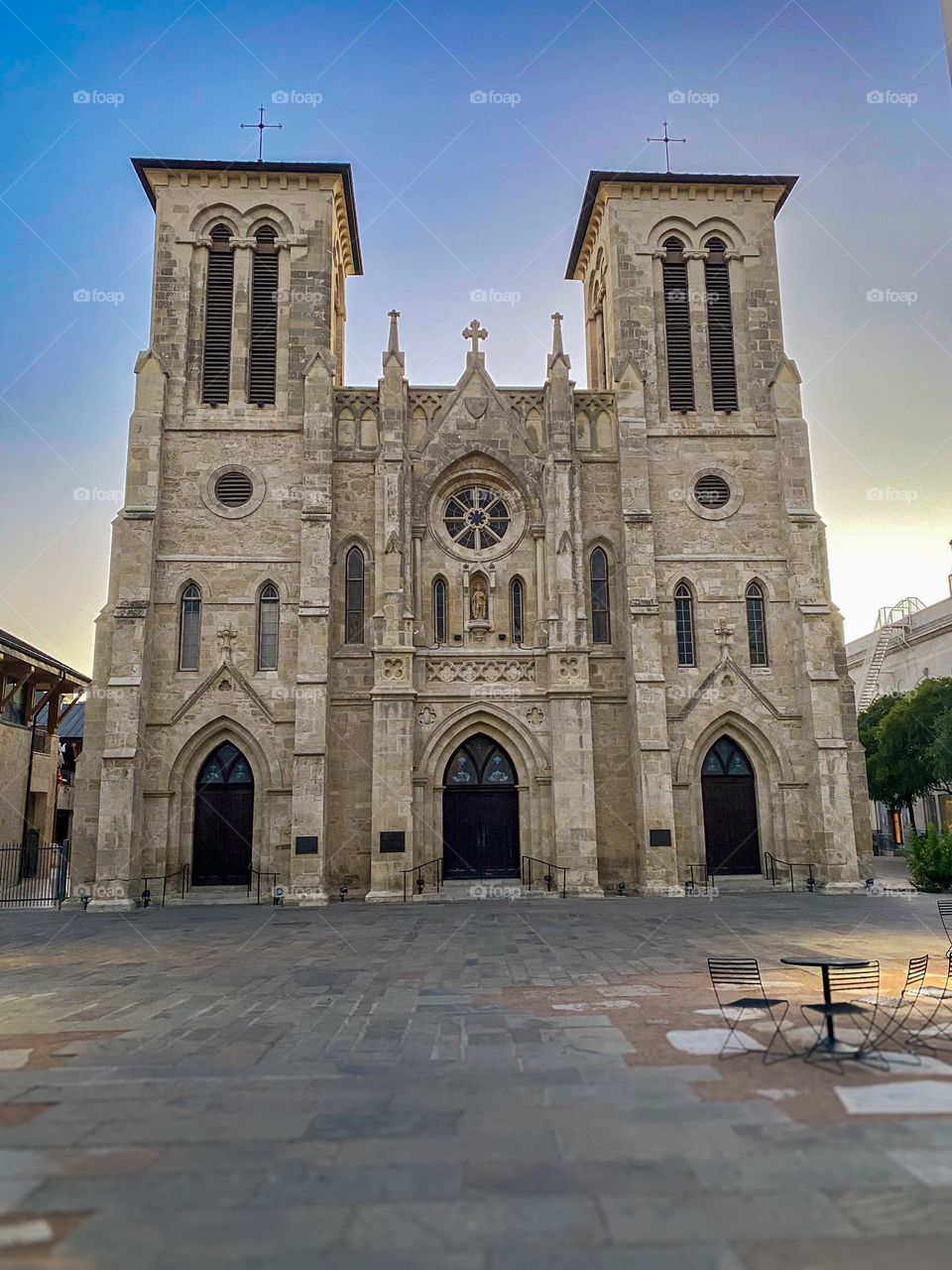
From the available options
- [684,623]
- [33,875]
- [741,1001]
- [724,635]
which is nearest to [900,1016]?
[741,1001]

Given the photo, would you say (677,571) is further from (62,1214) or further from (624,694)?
(62,1214)

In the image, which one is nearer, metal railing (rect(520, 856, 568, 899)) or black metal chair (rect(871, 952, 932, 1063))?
black metal chair (rect(871, 952, 932, 1063))

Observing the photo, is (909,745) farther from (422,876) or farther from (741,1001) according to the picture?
(741,1001)

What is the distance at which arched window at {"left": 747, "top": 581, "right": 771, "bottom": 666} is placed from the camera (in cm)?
2761

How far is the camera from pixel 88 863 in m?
25.1

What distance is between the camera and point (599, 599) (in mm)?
28094

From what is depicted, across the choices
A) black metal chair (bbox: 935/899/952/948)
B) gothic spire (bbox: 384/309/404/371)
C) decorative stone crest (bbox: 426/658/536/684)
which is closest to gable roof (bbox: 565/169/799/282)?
gothic spire (bbox: 384/309/404/371)

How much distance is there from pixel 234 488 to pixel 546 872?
585 inches

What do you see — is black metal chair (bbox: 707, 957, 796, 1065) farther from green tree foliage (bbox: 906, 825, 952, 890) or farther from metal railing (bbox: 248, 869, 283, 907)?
green tree foliage (bbox: 906, 825, 952, 890)

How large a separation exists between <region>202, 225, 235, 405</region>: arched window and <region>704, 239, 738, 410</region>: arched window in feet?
51.7

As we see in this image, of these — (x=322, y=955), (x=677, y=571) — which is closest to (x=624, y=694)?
(x=677, y=571)

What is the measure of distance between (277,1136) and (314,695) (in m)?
18.9

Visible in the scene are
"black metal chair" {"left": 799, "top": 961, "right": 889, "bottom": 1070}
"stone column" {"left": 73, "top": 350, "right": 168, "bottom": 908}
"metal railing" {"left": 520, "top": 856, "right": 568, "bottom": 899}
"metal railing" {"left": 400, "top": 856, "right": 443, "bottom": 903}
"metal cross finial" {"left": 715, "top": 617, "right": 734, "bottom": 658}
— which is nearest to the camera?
"black metal chair" {"left": 799, "top": 961, "right": 889, "bottom": 1070}

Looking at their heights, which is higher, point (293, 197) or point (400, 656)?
point (293, 197)
